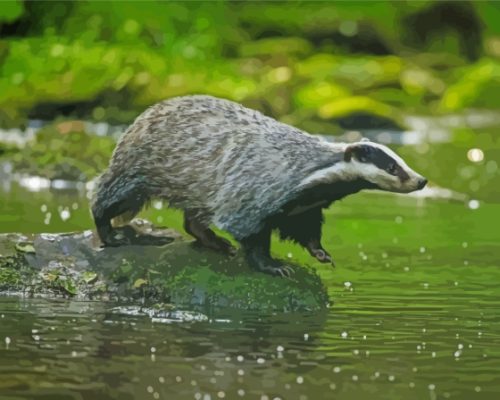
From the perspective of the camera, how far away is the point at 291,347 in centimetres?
1140

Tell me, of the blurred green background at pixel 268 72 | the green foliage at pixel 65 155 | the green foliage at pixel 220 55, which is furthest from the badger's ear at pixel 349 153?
the green foliage at pixel 220 55

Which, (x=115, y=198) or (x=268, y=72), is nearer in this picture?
(x=115, y=198)

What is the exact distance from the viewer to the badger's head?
41.3ft

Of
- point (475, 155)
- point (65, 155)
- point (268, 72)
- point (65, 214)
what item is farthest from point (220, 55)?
point (65, 214)

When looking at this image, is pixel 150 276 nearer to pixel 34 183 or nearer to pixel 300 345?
pixel 300 345

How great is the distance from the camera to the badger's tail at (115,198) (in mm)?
13492

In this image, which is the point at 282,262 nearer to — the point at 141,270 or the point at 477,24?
the point at 141,270

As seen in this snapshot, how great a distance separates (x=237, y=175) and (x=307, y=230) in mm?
894

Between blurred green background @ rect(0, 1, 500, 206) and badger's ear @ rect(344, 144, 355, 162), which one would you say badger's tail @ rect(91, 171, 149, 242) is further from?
blurred green background @ rect(0, 1, 500, 206)

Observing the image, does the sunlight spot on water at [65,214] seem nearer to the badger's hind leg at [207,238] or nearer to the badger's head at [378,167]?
the badger's hind leg at [207,238]

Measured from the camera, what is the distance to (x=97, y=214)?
1370 centimetres

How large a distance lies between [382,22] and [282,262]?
43.4 meters

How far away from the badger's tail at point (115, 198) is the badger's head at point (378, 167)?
203cm

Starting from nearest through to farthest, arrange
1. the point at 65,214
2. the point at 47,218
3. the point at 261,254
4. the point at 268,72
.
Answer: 1. the point at 261,254
2. the point at 47,218
3. the point at 65,214
4. the point at 268,72
